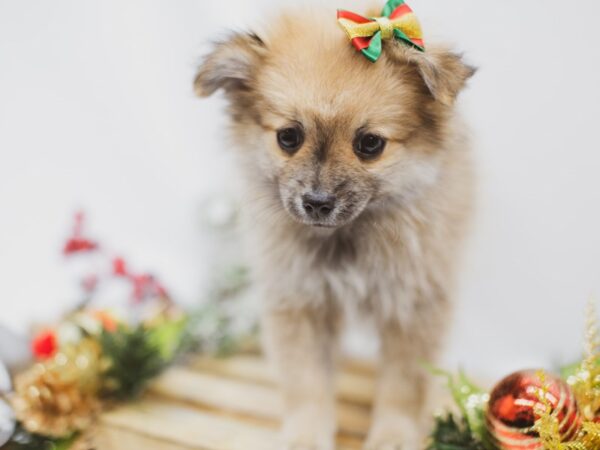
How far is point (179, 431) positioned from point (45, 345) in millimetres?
546

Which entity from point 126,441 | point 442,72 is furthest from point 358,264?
point 126,441

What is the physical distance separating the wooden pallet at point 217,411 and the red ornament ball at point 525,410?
0.58 m

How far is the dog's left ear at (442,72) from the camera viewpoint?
1.54m

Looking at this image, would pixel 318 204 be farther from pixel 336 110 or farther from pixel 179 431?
pixel 179 431

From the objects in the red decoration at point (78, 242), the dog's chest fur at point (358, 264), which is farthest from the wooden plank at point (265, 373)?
the red decoration at point (78, 242)

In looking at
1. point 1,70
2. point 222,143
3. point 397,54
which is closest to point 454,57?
point 397,54

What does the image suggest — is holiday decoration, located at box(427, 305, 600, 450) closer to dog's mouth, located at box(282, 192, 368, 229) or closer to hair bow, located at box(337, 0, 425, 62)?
dog's mouth, located at box(282, 192, 368, 229)

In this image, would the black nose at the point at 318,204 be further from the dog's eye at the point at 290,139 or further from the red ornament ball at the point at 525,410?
the red ornament ball at the point at 525,410

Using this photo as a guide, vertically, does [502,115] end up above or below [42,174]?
above

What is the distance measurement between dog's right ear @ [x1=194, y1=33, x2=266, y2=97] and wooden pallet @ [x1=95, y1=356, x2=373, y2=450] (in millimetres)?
1037

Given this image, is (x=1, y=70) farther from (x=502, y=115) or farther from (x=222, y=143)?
(x=502, y=115)

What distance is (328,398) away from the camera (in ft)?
6.38

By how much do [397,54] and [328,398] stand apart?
104cm

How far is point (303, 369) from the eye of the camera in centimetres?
192
